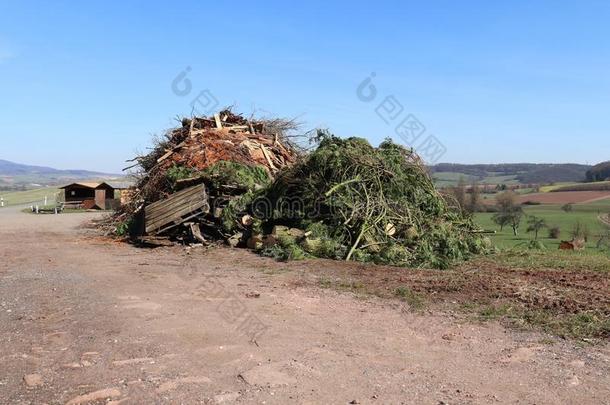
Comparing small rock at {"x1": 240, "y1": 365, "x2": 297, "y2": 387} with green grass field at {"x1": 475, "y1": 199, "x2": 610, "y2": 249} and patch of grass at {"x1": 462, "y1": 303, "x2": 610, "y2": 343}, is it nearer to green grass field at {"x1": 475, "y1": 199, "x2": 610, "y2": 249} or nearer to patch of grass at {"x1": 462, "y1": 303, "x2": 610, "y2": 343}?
patch of grass at {"x1": 462, "y1": 303, "x2": 610, "y2": 343}

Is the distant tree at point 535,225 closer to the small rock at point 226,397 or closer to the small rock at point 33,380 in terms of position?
the small rock at point 226,397

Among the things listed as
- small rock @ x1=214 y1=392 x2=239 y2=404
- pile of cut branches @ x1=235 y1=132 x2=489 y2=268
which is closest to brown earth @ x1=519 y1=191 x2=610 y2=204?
pile of cut branches @ x1=235 y1=132 x2=489 y2=268

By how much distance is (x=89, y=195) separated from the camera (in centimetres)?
4322

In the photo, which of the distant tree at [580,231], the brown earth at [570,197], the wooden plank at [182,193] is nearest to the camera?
the wooden plank at [182,193]

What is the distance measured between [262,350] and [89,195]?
41735 millimetres

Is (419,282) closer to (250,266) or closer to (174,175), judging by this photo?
(250,266)

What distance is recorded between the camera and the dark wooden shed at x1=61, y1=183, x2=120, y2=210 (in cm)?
4025

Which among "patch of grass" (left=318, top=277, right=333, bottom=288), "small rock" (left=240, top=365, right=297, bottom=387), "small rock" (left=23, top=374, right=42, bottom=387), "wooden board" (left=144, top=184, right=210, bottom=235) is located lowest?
"small rock" (left=23, top=374, right=42, bottom=387)

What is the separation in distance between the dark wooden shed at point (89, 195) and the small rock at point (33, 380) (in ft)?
123

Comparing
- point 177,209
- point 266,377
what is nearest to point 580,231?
point 177,209

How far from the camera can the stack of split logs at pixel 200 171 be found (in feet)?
45.4

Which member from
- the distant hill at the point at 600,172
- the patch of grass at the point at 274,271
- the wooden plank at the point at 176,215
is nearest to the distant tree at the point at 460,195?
the patch of grass at the point at 274,271

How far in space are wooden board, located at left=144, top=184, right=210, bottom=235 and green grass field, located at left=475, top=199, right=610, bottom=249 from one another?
7.75 meters

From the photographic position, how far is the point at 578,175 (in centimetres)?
4709
